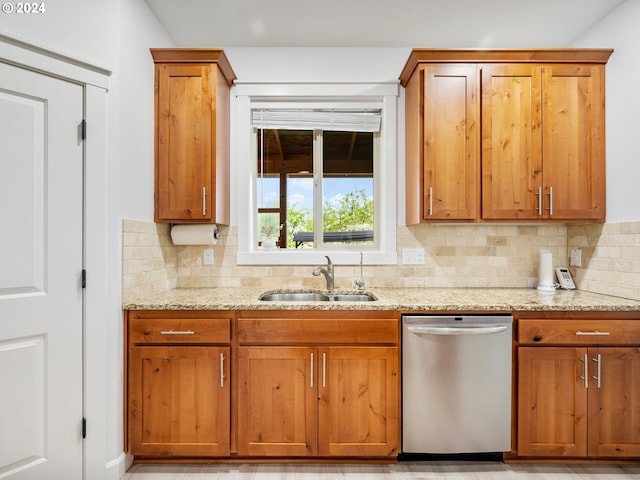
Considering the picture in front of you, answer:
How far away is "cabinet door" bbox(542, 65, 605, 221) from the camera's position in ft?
7.22

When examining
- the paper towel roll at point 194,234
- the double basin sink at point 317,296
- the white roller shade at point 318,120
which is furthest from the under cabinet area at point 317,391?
the white roller shade at point 318,120

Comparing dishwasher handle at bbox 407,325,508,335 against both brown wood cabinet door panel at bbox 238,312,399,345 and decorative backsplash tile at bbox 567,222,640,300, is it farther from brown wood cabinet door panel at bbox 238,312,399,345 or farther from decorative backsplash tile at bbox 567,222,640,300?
decorative backsplash tile at bbox 567,222,640,300

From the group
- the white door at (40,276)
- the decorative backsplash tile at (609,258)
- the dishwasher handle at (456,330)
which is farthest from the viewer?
the decorative backsplash tile at (609,258)

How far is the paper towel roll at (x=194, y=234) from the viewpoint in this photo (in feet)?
7.77

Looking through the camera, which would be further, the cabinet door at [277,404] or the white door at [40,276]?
the cabinet door at [277,404]

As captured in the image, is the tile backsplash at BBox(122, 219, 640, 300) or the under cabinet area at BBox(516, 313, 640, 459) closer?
the under cabinet area at BBox(516, 313, 640, 459)

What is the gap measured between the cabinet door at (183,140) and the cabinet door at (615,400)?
2519mm

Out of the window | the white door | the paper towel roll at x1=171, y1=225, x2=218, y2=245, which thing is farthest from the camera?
the window

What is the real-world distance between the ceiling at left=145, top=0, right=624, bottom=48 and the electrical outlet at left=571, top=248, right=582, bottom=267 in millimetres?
1562

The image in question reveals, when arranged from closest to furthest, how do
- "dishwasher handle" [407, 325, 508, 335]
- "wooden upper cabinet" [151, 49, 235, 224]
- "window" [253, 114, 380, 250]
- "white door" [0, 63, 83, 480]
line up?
"white door" [0, 63, 83, 480] < "dishwasher handle" [407, 325, 508, 335] < "wooden upper cabinet" [151, 49, 235, 224] < "window" [253, 114, 380, 250]

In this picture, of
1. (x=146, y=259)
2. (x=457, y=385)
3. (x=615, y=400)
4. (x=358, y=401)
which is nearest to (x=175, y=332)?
(x=146, y=259)

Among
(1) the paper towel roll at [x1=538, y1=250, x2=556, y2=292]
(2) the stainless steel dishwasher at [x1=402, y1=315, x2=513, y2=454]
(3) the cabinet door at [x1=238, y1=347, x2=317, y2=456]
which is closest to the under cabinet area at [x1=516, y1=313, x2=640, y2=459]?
(2) the stainless steel dishwasher at [x1=402, y1=315, x2=513, y2=454]

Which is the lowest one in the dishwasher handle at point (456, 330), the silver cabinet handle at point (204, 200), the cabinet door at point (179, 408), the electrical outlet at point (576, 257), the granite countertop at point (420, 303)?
the cabinet door at point (179, 408)

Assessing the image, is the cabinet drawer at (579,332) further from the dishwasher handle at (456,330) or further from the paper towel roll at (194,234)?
the paper towel roll at (194,234)
